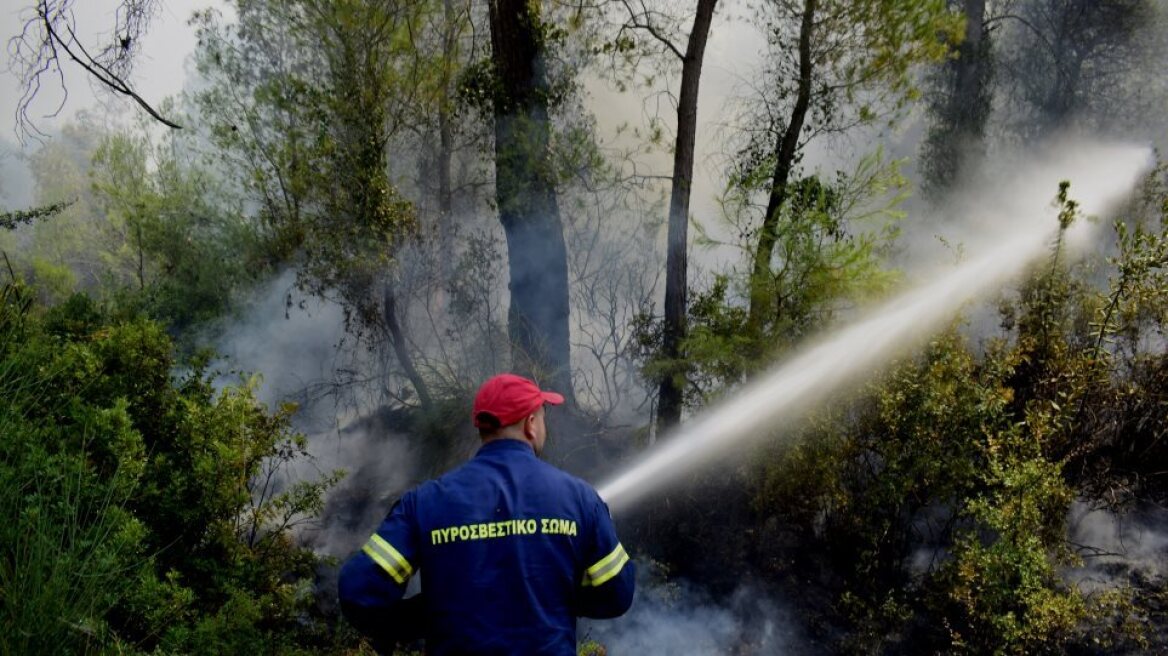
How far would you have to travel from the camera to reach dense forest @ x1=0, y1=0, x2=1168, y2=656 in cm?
367

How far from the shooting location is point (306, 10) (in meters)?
9.06

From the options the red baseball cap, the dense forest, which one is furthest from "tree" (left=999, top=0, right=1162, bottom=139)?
the red baseball cap

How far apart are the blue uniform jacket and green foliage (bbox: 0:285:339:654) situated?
39.4 inches

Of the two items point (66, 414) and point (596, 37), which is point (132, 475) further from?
point (596, 37)

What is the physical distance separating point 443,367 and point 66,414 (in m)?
5.96

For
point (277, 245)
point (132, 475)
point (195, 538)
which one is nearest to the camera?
point (132, 475)

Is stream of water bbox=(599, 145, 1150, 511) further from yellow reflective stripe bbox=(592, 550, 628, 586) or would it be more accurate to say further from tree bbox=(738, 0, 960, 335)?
yellow reflective stripe bbox=(592, 550, 628, 586)

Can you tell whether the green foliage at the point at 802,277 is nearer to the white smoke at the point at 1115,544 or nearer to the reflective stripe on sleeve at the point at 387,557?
the white smoke at the point at 1115,544

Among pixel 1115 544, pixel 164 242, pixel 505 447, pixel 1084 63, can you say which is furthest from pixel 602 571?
pixel 1084 63

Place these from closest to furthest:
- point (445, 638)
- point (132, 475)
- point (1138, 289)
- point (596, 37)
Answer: point (445, 638), point (132, 475), point (1138, 289), point (596, 37)

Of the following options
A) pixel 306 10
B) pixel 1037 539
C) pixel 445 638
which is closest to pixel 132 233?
pixel 306 10

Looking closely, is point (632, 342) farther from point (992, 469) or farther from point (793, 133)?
point (992, 469)

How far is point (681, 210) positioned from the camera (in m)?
7.16

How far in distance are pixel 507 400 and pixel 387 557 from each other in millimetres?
656
